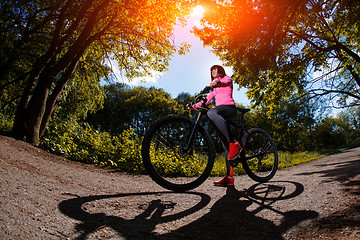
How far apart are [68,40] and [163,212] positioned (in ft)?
29.6

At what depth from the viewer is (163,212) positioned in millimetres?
2359

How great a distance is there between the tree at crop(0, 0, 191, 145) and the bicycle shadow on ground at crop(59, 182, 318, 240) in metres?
6.03

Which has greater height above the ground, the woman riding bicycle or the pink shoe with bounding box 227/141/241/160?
the woman riding bicycle

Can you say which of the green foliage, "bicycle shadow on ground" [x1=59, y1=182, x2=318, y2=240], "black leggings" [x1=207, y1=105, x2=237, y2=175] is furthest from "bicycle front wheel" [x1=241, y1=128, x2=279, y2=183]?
the green foliage

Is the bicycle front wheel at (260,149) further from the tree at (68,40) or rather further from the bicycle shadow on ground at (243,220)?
the tree at (68,40)

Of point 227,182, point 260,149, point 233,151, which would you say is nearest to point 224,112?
point 233,151

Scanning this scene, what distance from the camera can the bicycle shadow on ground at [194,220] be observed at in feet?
6.07

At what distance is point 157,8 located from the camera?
824cm

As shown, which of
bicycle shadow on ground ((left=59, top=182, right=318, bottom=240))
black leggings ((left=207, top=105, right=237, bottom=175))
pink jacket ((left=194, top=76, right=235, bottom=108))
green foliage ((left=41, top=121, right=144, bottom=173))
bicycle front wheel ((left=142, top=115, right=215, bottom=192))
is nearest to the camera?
bicycle shadow on ground ((left=59, top=182, right=318, bottom=240))

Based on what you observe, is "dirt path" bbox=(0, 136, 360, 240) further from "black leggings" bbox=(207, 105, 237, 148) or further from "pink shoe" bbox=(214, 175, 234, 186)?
"black leggings" bbox=(207, 105, 237, 148)

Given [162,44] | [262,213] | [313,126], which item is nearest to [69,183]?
[262,213]

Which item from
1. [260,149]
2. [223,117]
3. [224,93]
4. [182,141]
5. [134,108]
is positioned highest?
[134,108]

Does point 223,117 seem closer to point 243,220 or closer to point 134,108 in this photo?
point 243,220

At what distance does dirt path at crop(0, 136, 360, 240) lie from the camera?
1723 millimetres
